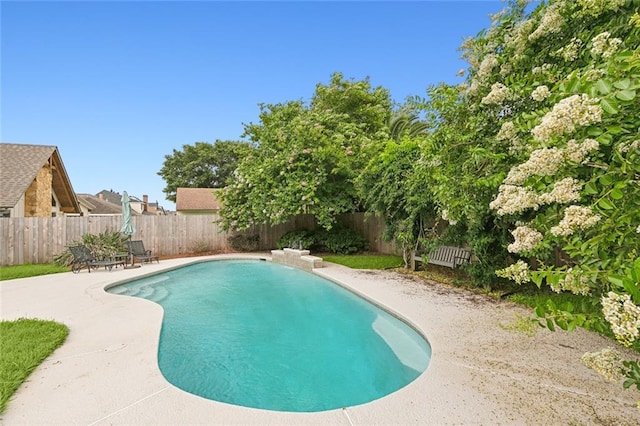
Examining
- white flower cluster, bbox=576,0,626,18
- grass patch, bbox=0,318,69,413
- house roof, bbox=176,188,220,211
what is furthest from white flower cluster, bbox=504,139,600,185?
house roof, bbox=176,188,220,211

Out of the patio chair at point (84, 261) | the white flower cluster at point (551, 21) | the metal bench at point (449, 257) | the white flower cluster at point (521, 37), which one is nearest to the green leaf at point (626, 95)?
the white flower cluster at point (551, 21)

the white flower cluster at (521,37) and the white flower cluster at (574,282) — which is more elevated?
the white flower cluster at (521,37)

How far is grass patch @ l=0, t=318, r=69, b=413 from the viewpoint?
3.25 meters

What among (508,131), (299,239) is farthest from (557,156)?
(299,239)

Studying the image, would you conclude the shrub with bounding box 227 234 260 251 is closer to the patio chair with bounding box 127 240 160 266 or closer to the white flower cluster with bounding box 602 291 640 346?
the patio chair with bounding box 127 240 160 266

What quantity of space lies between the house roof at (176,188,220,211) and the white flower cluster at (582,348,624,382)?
28.0 metres

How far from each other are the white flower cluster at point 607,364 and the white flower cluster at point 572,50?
9.32 feet

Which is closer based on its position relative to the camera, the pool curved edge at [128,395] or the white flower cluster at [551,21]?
the pool curved edge at [128,395]

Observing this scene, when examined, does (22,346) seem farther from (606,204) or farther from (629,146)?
(629,146)

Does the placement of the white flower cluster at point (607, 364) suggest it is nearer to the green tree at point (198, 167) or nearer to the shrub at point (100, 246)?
the shrub at point (100, 246)

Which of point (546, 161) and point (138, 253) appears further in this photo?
point (138, 253)

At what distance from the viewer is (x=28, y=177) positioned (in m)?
13.3

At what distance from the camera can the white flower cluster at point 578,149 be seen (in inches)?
68.5

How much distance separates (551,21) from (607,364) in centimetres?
349
